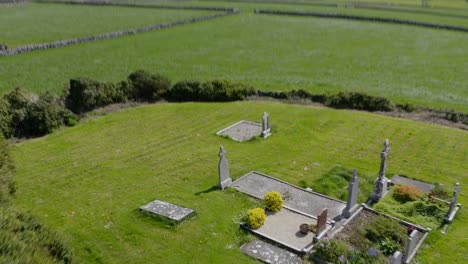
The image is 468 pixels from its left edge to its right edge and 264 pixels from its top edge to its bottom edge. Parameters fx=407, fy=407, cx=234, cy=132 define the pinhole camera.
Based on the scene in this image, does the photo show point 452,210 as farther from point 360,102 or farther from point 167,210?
point 360,102

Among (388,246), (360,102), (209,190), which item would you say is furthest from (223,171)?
(360,102)

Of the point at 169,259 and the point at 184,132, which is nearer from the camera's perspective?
the point at 169,259

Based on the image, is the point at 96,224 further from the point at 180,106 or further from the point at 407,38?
the point at 407,38

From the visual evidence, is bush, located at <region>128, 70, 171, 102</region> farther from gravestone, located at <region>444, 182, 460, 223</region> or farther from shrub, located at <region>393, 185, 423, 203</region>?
gravestone, located at <region>444, 182, 460, 223</region>

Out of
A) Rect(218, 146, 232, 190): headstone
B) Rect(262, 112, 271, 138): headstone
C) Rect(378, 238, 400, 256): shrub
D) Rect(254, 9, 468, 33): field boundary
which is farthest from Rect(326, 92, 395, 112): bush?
Rect(254, 9, 468, 33): field boundary

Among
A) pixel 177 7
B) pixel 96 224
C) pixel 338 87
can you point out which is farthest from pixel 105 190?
pixel 177 7

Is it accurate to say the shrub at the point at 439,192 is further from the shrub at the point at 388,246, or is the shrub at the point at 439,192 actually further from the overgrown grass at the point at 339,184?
the shrub at the point at 388,246

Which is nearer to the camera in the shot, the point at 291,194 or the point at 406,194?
the point at 406,194
